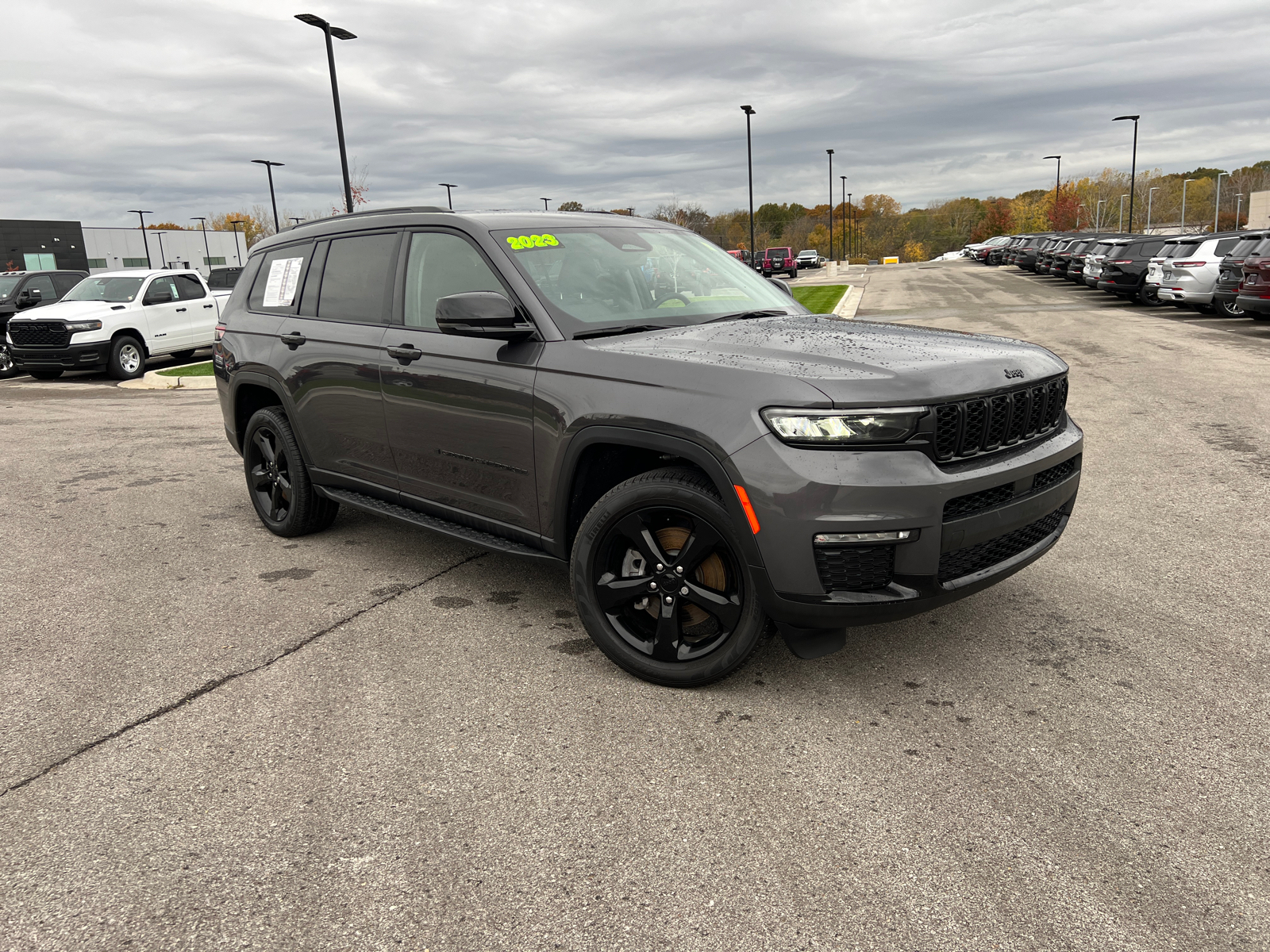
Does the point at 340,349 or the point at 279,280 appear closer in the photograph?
the point at 340,349

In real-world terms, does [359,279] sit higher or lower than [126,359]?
higher

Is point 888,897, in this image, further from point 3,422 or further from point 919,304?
point 919,304

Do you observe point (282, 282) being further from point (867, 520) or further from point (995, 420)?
point (995, 420)

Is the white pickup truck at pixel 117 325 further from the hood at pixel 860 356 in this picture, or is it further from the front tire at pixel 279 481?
the hood at pixel 860 356

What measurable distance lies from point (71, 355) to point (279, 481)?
1320 centimetres

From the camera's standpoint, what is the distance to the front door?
3.93 m

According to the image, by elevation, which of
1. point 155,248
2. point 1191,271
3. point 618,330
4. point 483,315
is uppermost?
point 155,248

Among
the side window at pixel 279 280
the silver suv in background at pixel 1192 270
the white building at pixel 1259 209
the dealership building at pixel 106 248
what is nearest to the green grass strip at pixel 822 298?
the silver suv in background at pixel 1192 270

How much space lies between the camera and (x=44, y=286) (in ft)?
64.2

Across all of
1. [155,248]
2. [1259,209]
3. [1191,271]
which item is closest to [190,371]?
[1191,271]

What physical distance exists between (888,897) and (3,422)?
1269cm

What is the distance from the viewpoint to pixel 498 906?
2381 mm

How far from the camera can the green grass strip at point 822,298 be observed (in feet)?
79.4

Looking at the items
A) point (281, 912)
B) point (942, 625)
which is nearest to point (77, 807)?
point (281, 912)
